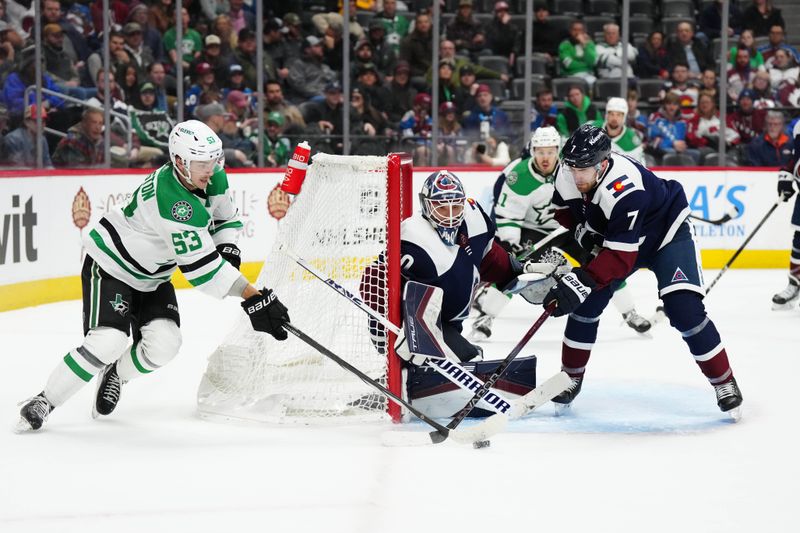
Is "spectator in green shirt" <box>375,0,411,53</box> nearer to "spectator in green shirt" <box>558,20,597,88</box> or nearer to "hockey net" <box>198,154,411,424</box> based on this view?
"spectator in green shirt" <box>558,20,597,88</box>

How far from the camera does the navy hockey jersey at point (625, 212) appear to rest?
3.47 m

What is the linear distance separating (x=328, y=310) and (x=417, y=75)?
468 cm

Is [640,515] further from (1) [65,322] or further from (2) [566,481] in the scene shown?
(1) [65,322]

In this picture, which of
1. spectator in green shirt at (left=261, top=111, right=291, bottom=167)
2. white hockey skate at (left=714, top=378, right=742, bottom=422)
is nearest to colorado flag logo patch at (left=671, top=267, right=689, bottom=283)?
white hockey skate at (left=714, top=378, right=742, bottom=422)

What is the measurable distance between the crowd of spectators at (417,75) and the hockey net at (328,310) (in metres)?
3.71

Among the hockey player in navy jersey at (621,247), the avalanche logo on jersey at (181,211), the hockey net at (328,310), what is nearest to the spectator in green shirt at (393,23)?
the hockey net at (328,310)

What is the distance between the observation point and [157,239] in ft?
11.7

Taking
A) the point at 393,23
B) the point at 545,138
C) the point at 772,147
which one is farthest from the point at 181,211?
the point at 772,147

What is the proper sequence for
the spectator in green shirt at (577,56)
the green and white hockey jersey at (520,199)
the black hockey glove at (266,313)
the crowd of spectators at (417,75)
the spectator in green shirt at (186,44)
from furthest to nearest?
1. the spectator in green shirt at (577,56)
2. the spectator in green shirt at (186,44)
3. the crowd of spectators at (417,75)
4. the green and white hockey jersey at (520,199)
5. the black hockey glove at (266,313)

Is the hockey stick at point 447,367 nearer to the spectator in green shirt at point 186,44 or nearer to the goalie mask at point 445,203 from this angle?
the goalie mask at point 445,203

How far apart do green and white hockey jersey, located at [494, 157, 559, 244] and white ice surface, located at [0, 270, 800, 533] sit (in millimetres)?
1285

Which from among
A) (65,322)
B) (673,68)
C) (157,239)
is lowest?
(65,322)

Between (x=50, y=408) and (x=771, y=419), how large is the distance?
7.94 ft

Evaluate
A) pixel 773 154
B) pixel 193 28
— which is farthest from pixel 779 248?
pixel 193 28
